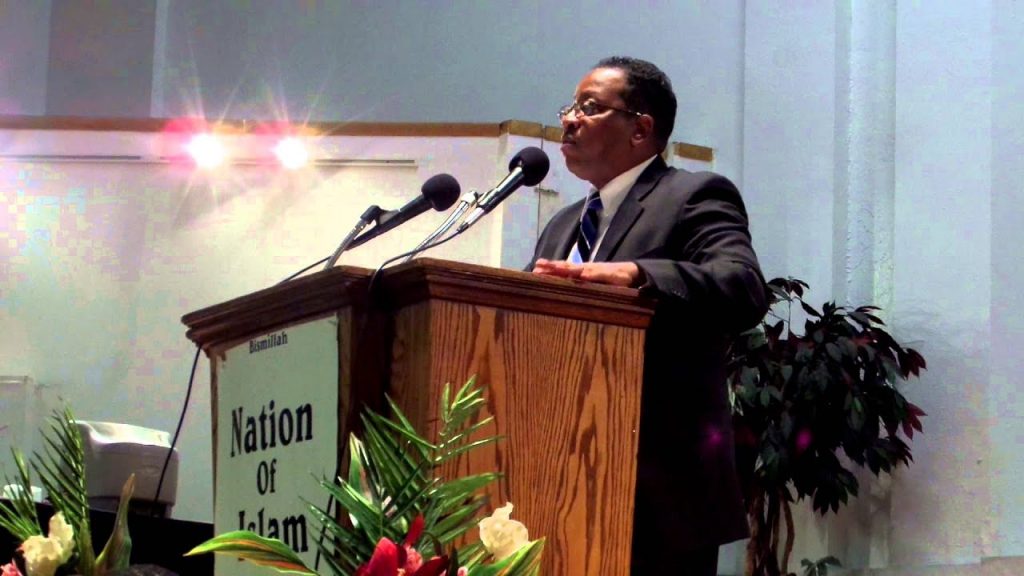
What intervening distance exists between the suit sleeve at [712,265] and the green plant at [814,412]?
225 centimetres

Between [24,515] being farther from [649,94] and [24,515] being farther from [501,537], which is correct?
[649,94]

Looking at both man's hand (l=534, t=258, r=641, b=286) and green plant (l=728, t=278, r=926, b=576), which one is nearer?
man's hand (l=534, t=258, r=641, b=286)

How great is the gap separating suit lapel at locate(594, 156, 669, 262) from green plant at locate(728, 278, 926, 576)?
2.15m

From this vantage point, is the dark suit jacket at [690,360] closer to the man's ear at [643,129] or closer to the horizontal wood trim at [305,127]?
the man's ear at [643,129]

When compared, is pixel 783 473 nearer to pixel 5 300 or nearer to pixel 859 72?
pixel 859 72

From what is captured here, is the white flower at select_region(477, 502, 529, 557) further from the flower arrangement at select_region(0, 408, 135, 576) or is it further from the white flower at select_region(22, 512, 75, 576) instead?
the white flower at select_region(22, 512, 75, 576)

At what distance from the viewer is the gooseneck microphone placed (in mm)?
2230

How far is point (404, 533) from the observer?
1.23 m

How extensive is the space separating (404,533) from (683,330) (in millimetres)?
965

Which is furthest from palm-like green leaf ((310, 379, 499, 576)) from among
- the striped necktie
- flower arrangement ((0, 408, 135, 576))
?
the striped necktie

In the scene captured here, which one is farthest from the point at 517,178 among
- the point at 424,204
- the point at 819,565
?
the point at 819,565

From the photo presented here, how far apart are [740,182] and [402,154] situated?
4.41 feet

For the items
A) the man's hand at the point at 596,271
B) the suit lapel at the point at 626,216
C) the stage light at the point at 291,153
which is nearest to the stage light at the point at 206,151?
the stage light at the point at 291,153

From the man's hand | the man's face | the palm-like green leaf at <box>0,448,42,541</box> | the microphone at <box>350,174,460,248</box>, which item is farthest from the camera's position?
the man's face
